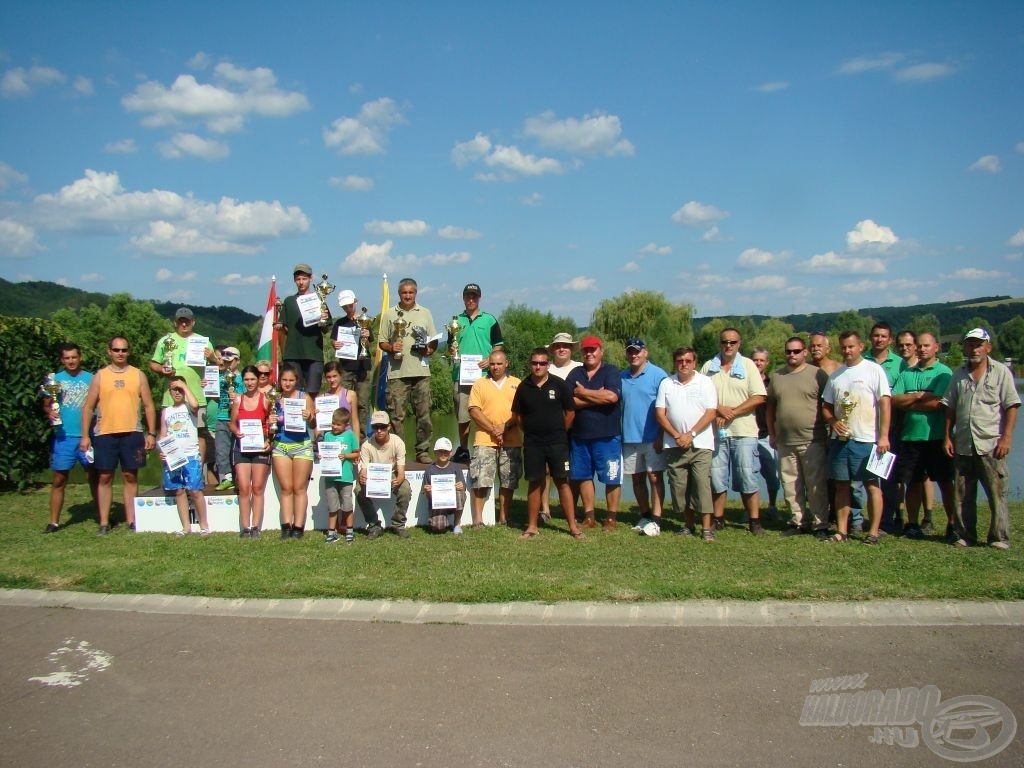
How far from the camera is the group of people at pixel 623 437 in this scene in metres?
8.13

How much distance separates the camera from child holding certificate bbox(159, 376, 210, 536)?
29.3 ft

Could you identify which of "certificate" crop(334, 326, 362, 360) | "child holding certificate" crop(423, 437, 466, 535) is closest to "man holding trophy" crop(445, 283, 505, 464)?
"child holding certificate" crop(423, 437, 466, 535)

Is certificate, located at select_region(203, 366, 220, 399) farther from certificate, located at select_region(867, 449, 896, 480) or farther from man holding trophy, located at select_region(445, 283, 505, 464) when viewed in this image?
certificate, located at select_region(867, 449, 896, 480)

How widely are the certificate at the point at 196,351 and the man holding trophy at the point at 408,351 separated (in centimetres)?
215

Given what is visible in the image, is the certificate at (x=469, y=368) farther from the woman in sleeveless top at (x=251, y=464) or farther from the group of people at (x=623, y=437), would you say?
the woman in sleeveless top at (x=251, y=464)

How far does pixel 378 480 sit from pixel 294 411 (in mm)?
1146

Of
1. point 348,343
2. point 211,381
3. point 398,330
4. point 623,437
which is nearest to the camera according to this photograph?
point 623,437

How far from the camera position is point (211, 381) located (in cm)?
1019

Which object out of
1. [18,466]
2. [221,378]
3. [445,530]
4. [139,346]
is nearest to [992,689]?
[445,530]

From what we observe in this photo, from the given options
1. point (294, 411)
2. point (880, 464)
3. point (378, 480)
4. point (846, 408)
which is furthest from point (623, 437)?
point (294, 411)

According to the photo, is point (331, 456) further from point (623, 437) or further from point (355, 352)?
point (623, 437)

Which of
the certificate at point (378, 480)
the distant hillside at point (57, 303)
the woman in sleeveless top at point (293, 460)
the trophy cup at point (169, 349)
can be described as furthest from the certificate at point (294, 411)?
the distant hillside at point (57, 303)

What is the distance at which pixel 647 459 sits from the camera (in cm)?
901

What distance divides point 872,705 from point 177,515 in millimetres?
7423
